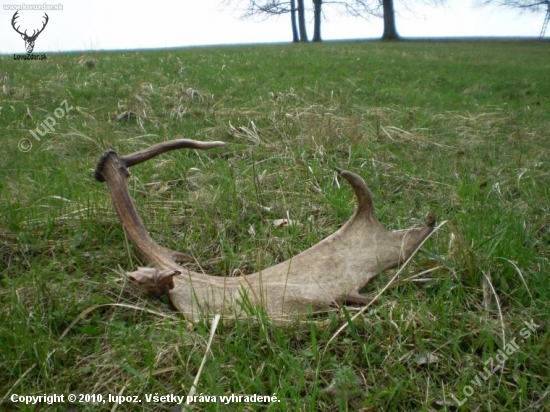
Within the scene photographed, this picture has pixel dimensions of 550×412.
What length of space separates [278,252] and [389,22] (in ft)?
77.8

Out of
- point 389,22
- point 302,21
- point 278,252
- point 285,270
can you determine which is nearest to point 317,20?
point 302,21

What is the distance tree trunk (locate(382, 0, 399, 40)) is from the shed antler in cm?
2340

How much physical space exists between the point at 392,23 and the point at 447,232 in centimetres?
2362

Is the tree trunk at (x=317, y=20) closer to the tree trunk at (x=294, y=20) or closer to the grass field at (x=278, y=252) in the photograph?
the tree trunk at (x=294, y=20)

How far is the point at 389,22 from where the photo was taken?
→ 23.7 meters

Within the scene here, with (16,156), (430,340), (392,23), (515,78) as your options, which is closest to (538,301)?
(430,340)

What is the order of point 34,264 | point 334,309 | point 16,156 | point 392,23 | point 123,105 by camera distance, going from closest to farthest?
point 334,309 → point 34,264 → point 16,156 → point 123,105 → point 392,23

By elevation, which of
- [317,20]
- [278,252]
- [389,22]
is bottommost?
[278,252]

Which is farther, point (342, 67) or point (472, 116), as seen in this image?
point (342, 67)

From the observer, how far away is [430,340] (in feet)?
5.07

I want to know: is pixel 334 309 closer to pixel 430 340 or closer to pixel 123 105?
pixel 430 340

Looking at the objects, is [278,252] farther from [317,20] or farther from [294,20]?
[294,20]

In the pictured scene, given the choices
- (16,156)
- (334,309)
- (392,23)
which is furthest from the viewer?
(392,23)

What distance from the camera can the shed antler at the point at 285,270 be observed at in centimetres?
160
